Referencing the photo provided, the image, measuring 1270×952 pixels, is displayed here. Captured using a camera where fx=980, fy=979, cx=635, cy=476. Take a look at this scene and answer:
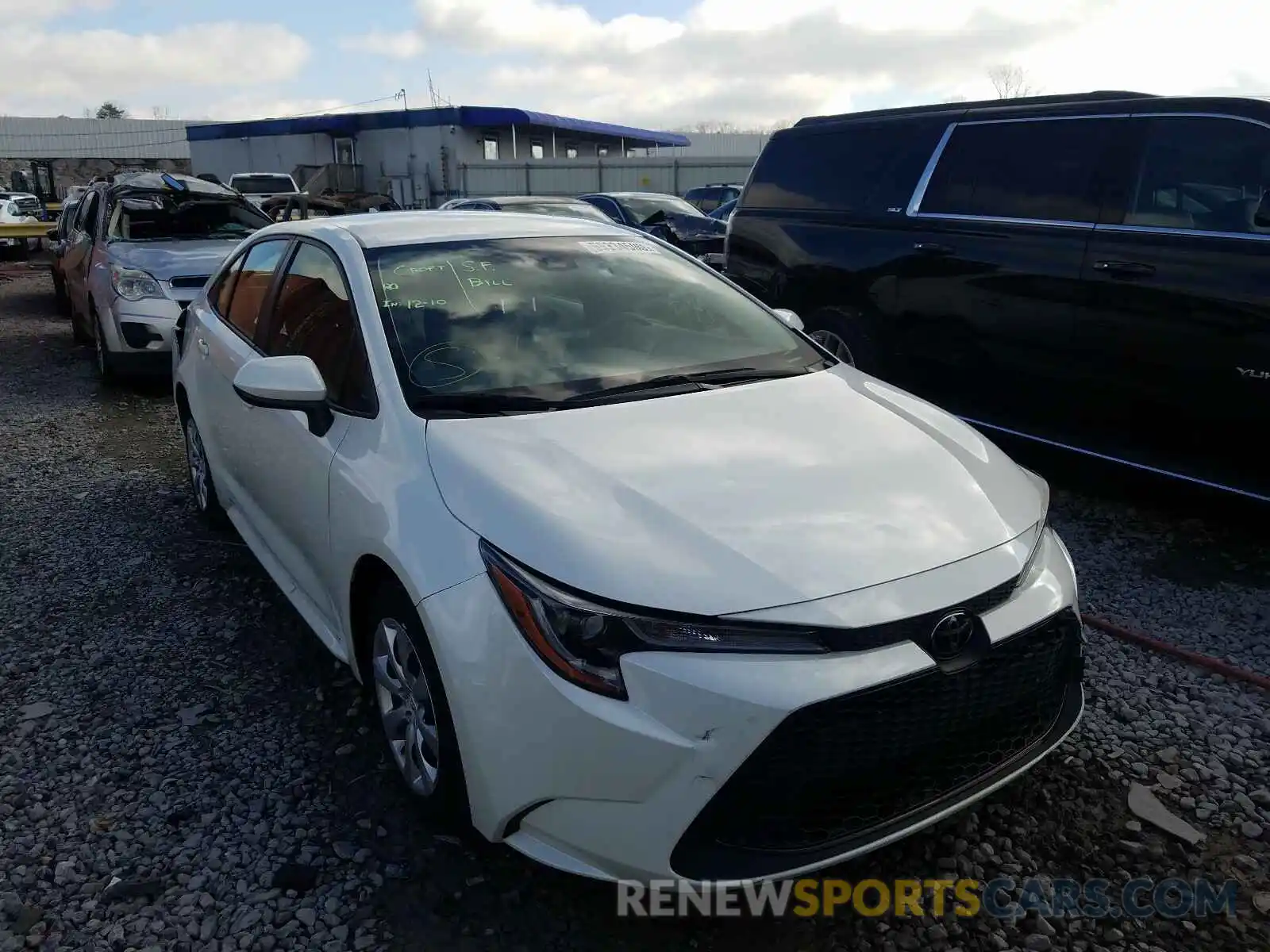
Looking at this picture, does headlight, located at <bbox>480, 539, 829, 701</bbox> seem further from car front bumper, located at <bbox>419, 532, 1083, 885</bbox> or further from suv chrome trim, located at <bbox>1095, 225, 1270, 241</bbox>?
suv chrome trim, located at <bbox>1095, 225, 1270, 241</bbox>

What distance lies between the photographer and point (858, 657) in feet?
6.75

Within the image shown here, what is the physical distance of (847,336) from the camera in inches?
230

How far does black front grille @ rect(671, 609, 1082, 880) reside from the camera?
6.65 feet

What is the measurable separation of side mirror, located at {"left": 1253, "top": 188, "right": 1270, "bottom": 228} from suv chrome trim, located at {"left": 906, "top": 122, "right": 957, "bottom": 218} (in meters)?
1.77

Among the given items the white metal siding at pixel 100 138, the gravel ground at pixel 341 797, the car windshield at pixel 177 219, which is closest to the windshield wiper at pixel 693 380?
the gravel ground at pixel 341 797

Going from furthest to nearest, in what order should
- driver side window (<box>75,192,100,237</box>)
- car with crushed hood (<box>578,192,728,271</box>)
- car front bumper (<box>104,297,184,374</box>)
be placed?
car with crushed hood (<box>578,192,728,271</box>)
driver side window (<box>75,192,100,237</box>)
car front bumper (<box>104,297,184,374</box>)

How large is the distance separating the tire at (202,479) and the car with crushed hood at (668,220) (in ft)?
27.8

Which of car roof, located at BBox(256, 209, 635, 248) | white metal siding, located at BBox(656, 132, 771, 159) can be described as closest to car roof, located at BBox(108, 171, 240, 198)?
car roof, located at BBox(256, 209, 635, 248)

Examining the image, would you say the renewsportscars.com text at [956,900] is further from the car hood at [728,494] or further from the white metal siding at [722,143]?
the white metal siding at [722,143]

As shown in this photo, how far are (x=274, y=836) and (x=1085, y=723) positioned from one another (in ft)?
8.22

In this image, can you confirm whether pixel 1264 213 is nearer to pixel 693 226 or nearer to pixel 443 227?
pixel 443 227

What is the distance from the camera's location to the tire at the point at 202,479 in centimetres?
481

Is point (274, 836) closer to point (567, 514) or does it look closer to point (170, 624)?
point (567, 514)

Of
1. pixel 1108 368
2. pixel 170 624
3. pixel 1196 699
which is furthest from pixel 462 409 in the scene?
pixel 1108 368
